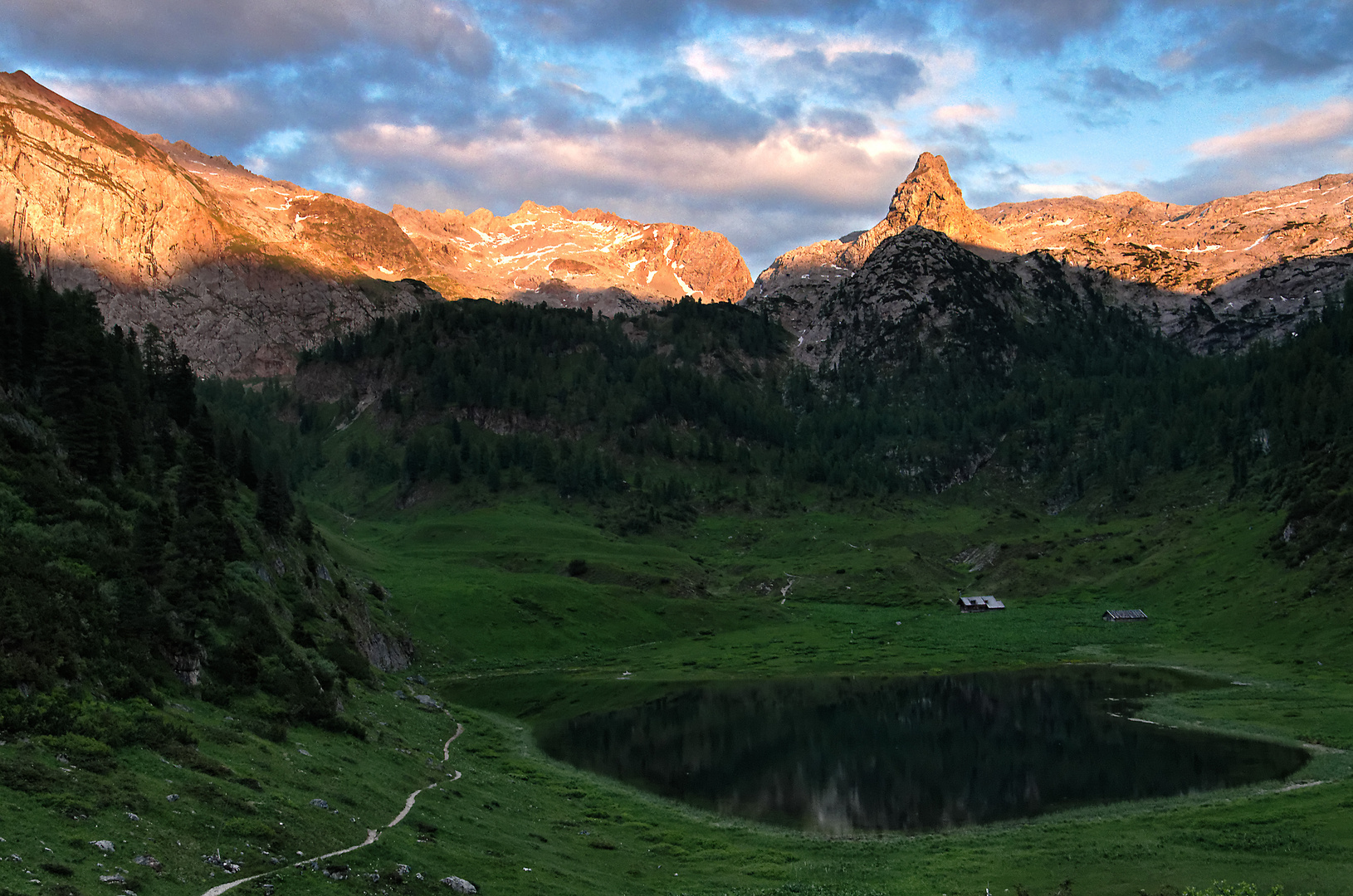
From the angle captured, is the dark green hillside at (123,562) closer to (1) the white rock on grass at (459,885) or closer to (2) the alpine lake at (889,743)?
(1) the white rock on grass at (459,885)

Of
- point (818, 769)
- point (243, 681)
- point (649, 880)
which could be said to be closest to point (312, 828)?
point (649, 880)

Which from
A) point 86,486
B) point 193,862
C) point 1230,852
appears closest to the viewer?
point 193,862

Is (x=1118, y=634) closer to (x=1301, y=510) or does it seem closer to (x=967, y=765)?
(x=1301, y=510)

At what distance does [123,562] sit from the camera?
49.4m

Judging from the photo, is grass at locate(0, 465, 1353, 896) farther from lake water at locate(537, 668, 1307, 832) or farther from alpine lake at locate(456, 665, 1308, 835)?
lake water at locate(537, 668, 1307, 832)

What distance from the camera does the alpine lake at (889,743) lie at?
Answer: 69.3 meters

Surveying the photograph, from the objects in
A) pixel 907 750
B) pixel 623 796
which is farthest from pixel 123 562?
pixel 907 750

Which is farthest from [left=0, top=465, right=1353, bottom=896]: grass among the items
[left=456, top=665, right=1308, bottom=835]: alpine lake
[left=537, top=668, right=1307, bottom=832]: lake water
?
[left=537, top=668, right=1307, bottom=832]: lake water

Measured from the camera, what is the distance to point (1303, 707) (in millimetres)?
89312

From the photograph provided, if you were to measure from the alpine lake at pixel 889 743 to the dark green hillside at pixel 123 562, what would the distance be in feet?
93.9

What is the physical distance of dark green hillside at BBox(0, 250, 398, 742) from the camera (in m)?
38.5

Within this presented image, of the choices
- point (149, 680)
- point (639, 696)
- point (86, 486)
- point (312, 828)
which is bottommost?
point (639, 696)

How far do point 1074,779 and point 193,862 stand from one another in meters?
66.6

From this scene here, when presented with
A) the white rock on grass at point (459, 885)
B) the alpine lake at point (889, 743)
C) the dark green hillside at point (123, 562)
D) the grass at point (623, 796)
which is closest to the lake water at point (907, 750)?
the alpine lake at point (889, 743)
